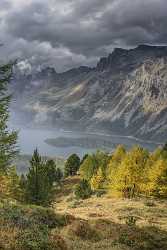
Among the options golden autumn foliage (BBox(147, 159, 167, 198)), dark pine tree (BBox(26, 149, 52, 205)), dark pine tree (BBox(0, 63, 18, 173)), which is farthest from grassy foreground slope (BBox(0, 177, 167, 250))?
golden autumn foliage (BBox(147, 159, 167, 198))

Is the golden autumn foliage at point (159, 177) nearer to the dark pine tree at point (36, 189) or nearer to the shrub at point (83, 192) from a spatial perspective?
the shrub at point (83, 192)

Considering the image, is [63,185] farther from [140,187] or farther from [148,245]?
[148,245]

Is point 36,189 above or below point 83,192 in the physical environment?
above

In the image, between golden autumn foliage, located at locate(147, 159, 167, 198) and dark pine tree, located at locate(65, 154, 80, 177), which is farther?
dark pine tree, located at locate(65, 154, 80, 177)

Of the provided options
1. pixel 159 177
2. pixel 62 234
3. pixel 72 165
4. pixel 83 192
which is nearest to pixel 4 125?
pixel 62 234

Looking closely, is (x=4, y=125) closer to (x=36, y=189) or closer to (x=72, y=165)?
(x=36, y=189)

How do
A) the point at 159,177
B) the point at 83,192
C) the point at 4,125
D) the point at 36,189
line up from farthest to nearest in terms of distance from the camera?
the point at 83,192 < the point at 159,177 < the point at 36,189 < the point at 4,125

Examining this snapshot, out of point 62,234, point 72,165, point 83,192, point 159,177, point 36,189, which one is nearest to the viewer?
point 62,234

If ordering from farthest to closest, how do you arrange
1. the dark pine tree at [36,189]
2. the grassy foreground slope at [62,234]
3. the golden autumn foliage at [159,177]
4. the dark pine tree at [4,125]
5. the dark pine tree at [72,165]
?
the dark pine tree at [72,165], the golden autumn foliage at [159,177], the dark pine tree at [36,189], the dark pine tree at [4,125], the grassy foreground slope at [62,234]

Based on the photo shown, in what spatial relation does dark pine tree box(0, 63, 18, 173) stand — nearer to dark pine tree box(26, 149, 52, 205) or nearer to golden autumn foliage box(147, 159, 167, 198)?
dark pine tree box(26, 149, 52, 205)

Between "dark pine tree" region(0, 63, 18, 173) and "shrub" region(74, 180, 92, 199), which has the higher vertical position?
"dark pine tree" region(0, 63, 18, 173)

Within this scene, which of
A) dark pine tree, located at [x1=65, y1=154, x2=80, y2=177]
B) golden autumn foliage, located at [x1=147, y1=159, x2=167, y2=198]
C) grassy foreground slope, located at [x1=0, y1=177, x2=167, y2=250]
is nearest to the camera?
grassy foreground slope, located at [x1=0, y1=177, x2=167, y2=250]

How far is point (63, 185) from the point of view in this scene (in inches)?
5089

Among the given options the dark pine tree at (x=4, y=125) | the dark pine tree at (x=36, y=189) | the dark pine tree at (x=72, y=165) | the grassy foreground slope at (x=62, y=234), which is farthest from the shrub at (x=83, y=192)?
the dark pine tree at (x=72, y=165)
